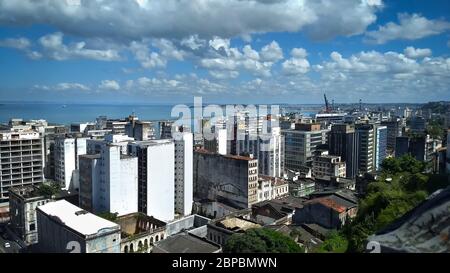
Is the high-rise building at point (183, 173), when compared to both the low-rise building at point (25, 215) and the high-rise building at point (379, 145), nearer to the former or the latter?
the low-rise building at point (25, 215)

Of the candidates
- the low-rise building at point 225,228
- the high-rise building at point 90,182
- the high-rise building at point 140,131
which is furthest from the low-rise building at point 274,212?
the high-rise building at point 140,131

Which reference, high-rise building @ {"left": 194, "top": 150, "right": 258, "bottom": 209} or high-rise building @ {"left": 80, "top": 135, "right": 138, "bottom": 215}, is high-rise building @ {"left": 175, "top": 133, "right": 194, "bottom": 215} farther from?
high-rise building @ {"left": 80, "top": 135, "right": 138, "bottom": 215}

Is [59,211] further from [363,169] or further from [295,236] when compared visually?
[363,169]

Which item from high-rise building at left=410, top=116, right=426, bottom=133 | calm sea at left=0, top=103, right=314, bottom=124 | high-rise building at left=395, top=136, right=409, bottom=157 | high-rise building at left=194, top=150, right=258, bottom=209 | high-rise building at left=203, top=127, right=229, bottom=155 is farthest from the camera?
calm sea at left=0, top=103, right=314, bottom=124

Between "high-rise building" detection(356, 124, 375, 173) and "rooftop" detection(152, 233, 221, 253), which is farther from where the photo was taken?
"high-rise building" detection(356, 124, 375, 173)

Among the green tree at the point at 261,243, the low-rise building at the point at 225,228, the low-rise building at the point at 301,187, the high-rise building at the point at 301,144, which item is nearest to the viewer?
the green tree at the point at 261,243

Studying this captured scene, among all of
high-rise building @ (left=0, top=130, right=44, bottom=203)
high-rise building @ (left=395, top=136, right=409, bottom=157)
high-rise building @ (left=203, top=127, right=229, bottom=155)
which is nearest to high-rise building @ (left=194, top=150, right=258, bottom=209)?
high-rise building @ (left=203, top=127, right=229, bottom=155)
